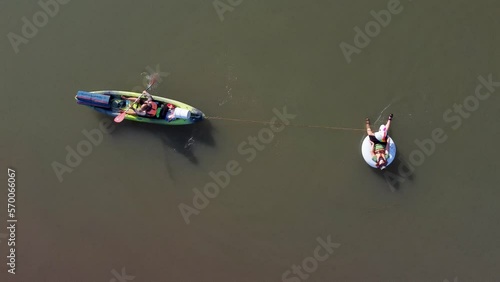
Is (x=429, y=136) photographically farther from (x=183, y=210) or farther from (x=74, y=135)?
(x=74, y=135)

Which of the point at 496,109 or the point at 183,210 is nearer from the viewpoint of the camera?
the point at 496,109

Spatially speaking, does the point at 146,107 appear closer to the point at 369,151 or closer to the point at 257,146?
the point at 257,146

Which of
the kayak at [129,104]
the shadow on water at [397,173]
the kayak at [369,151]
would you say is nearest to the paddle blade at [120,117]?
the kayak at [129,104]

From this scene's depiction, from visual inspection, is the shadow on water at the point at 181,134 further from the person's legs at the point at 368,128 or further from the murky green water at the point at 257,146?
the person's legs at the point at 368,128

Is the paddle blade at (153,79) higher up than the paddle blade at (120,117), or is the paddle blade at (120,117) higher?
the paddle blade at (153,79)

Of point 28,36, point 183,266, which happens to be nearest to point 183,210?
point 183,266

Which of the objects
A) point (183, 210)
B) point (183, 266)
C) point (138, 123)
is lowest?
point (183, 266)
